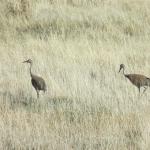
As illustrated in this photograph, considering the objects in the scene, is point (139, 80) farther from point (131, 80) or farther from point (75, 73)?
point (75, 73)

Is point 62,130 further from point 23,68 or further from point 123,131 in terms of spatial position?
point 23,68

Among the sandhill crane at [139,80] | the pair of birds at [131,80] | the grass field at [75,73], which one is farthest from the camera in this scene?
the sandhill crane at [139,80]

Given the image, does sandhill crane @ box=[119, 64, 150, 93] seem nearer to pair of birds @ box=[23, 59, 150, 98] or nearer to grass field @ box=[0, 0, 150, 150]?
pair of birds @ box=[23, 59, 150, 98]

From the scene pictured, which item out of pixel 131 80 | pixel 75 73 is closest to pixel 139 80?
pixel 131 80

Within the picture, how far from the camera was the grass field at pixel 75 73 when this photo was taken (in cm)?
782

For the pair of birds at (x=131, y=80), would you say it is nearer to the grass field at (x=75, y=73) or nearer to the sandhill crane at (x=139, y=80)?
the sandhill crane at (x=139, y=80)

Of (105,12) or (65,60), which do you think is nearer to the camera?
(65,60)

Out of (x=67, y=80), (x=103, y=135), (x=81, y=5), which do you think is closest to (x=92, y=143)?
(x=103, y=135)

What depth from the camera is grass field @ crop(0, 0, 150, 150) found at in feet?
25.7

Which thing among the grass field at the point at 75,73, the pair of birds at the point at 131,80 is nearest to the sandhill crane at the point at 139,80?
the pair of birds at the point at 131,80

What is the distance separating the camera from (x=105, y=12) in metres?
15.9

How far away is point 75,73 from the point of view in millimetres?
10836

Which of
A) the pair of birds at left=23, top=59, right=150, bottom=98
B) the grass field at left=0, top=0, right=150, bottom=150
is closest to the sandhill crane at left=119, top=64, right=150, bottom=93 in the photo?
the pair of birds at left=23, top=59, right=150, bottom=98

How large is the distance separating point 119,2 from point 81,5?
4.38ft
